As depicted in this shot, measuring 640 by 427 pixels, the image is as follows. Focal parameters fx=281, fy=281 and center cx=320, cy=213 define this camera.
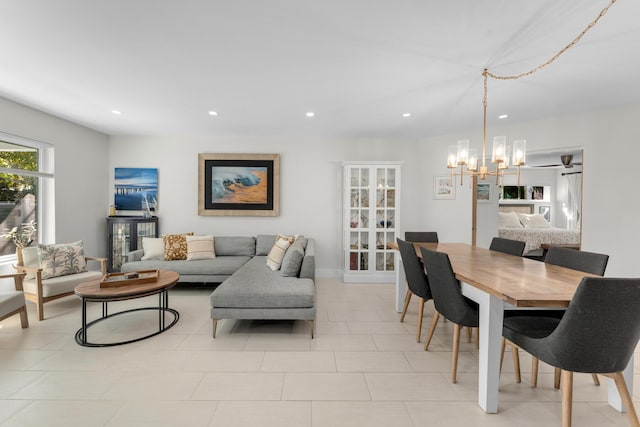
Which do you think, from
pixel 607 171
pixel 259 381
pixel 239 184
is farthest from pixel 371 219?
pixel 259 381

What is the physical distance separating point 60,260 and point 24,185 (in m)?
1.25

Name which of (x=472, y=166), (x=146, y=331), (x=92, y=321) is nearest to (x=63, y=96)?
(x=92, y=321)

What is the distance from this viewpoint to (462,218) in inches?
183

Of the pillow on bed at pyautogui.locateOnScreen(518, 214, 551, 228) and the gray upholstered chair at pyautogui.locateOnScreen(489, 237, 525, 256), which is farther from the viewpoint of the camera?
the pillow on bed at pyautogui.locateOnScreen(518, 214, 551, 228)

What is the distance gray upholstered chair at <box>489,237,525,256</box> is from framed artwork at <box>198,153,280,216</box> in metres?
3.23

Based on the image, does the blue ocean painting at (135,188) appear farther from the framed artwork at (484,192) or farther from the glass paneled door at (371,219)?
the framed artwork at (484,192)

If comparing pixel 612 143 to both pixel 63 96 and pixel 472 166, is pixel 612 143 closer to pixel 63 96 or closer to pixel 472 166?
pixel 472 166

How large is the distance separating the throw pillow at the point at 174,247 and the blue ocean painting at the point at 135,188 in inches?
36.4

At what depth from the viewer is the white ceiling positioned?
175cm

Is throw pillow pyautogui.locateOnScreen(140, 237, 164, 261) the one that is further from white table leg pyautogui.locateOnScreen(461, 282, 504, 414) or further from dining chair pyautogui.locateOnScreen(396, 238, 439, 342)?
white table leg pyautogui.locateOnScreen(461, 282, 504, 414)

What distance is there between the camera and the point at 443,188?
4.80 m

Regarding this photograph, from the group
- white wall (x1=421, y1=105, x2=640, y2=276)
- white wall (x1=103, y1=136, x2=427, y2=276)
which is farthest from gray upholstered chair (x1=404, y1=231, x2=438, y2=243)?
white wall (x1=421, y1=105, x2=640, y2=276)

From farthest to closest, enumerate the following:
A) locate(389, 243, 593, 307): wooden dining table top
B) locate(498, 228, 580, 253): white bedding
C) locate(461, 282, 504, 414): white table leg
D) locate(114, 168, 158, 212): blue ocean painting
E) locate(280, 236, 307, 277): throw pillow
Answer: locate(498, 228, 580, 253): white bedding → locate(114, 168, 158, 212): blue ocean painting → locate(280, 236, 307, 277): throw pillow → locate(461, 282, 504, 414): white table leg → locate(389, 243, 593, 307): wooden dining table top

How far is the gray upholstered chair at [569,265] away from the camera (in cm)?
201
